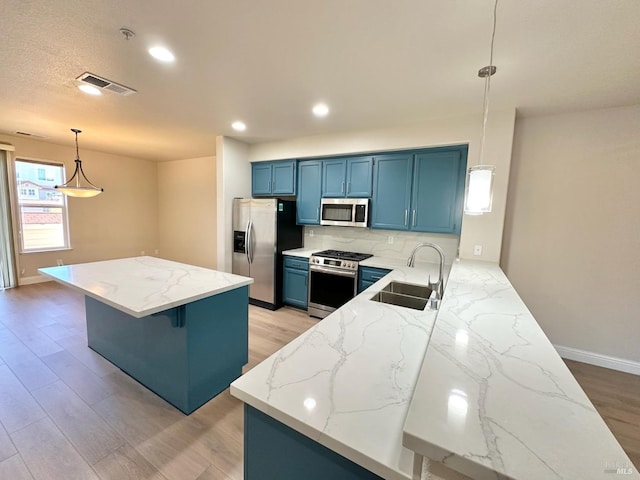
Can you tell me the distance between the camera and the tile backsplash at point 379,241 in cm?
351

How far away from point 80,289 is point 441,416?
8.14 ft

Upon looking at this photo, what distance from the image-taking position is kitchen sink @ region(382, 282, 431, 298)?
2.29 meters

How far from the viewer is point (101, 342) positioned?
8.73 feet

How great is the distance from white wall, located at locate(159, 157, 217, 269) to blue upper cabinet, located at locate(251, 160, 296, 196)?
1.77m

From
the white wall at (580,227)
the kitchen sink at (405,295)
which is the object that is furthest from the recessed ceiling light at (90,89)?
the white wall at (580,227)

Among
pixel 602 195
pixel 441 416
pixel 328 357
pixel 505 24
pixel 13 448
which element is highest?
pixel 505 24

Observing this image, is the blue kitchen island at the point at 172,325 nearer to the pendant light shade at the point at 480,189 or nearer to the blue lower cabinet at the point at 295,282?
the blue lower cabinet at the point at 295,282

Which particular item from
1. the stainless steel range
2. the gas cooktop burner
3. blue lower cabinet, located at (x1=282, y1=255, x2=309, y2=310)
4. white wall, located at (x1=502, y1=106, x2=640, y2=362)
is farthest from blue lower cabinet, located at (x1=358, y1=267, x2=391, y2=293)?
white wall, located at (x1=502, y1=106, x2=640, y2=362)

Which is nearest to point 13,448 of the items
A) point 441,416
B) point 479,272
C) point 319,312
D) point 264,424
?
point 264,424

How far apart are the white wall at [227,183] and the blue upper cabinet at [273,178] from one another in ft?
0.62

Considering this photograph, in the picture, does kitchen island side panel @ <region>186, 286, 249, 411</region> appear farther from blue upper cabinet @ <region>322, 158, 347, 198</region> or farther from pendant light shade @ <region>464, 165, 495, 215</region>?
blue upper cabinet @ <region>322, 158, 347, 198</region>

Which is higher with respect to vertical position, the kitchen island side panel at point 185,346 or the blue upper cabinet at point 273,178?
the blue upper cabinet at point 273,178

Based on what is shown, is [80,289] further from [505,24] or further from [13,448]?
[505,24]

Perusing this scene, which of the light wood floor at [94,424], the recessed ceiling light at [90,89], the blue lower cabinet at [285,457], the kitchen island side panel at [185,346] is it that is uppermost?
the recessed ceiling light at [90,89]
